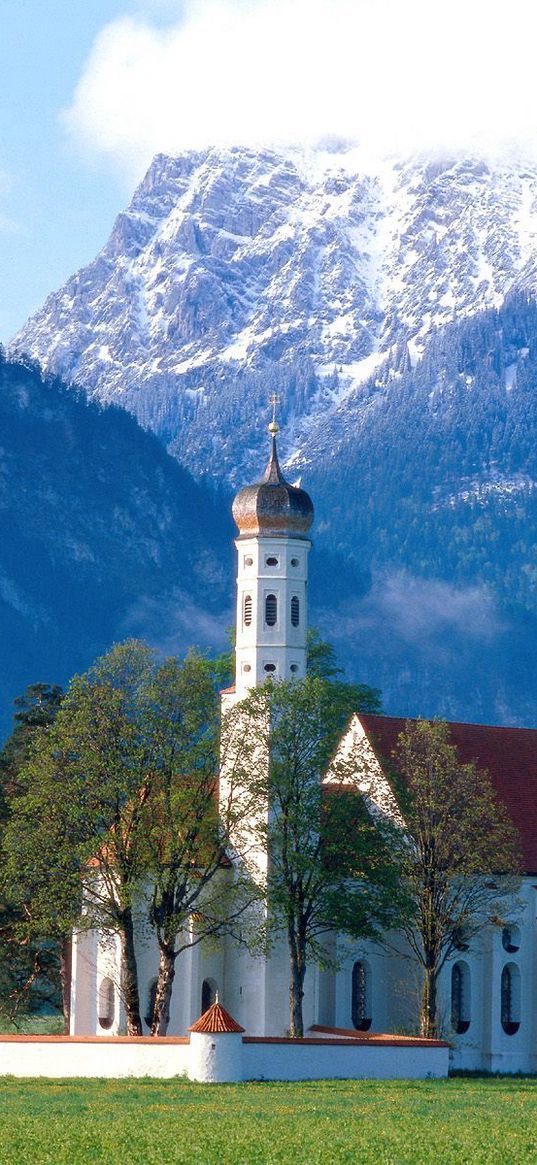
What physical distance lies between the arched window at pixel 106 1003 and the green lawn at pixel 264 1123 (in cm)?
1479

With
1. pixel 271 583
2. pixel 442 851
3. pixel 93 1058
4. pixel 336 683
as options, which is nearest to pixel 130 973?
pixel 93 1058

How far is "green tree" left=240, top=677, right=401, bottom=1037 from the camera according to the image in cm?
7656

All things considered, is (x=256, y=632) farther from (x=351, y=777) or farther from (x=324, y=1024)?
(x=324, y=1024)

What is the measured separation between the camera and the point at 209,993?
264 ft

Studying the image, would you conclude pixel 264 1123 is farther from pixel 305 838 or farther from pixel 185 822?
pixel 305 838

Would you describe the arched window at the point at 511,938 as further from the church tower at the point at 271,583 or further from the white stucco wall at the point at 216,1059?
the white stucco wall at the point at 216,1059

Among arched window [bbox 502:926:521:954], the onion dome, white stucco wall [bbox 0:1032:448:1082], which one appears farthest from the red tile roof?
white stucco wall [bbox 0:1032:448:1082]

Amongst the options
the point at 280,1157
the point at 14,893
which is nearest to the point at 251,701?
the point at 14,893

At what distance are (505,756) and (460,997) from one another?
30.7 ft

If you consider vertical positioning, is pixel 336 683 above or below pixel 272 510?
below

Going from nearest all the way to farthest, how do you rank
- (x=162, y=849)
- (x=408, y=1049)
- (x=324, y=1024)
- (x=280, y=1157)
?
(x=280, y=1157), (x=408, y=1049), (x=162, y=849), (x=324, y=1024)

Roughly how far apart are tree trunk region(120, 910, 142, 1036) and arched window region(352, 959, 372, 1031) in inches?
336

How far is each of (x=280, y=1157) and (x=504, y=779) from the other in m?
39.9

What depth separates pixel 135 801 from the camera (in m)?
76.2
